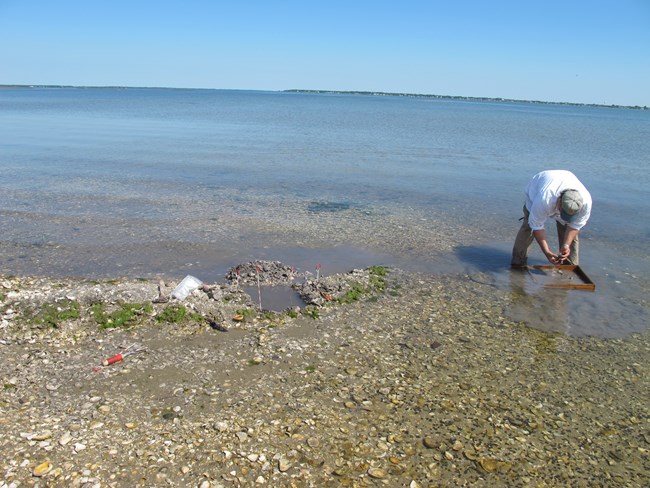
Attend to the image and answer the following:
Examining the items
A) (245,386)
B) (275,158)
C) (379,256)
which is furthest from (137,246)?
(275,158)

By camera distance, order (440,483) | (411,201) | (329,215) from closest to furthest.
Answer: (440,483) → (329,215) → (411,201)

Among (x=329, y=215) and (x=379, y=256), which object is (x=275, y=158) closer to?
(x=329, y=215)

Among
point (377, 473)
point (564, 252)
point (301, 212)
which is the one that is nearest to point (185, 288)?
point (377, 473)

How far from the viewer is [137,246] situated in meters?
13.4

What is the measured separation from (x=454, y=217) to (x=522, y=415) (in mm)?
11431

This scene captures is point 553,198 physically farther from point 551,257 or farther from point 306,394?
point 306,394

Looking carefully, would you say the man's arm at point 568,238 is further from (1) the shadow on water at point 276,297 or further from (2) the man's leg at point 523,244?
(1) the shadow on water at point 276,297

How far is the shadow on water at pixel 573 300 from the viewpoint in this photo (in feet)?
31.8

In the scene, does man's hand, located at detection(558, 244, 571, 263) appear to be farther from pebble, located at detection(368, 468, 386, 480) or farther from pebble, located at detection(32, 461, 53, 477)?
pebble, located at detection(32, 461, 53, 477)

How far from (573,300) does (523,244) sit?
1939 mm

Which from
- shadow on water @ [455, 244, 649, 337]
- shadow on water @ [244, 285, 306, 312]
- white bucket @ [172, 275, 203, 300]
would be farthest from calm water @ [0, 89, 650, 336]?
shadow on water @ [244, 285, 306, 312]

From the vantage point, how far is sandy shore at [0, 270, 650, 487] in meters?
5.72

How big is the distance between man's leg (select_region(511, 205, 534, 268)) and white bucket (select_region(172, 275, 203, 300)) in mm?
7499

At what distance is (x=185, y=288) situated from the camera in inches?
386
